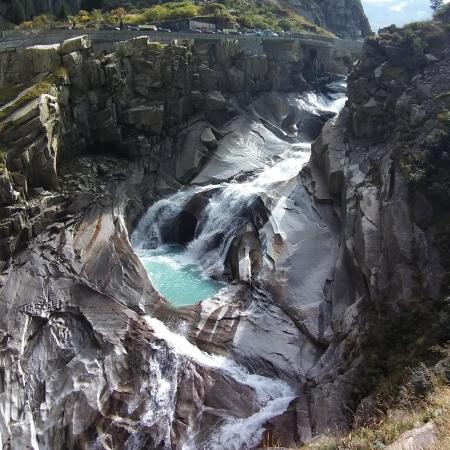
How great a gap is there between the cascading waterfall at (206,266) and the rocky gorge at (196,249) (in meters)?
Answer: 0.12

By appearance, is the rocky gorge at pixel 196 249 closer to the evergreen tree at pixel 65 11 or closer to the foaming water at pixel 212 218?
the foaming water at pixel 212 218

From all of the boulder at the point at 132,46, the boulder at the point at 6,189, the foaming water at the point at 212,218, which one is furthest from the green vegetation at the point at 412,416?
the boulder at the point at 132,46

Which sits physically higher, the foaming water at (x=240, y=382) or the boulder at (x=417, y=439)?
the boulder at (x=417, y=439)

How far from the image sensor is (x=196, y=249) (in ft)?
124

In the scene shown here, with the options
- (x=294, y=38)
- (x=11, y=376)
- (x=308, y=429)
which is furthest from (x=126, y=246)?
(x=294, y=38)

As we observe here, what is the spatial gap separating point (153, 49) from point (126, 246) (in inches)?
832

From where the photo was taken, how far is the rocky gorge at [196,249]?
22.0 m

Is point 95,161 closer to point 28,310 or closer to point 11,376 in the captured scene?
point 28,310

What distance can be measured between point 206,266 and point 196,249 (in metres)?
2.77

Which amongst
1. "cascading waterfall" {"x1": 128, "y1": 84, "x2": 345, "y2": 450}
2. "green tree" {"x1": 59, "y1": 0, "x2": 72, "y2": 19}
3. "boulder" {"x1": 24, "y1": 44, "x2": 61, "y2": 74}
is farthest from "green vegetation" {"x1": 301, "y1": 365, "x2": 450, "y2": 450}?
"green tree" {"x1": 59, "y1": 0, "x2": 72, "y2": 19}

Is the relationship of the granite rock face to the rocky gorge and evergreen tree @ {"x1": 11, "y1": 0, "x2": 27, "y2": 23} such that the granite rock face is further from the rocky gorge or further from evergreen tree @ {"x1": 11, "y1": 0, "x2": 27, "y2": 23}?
evergreen tree @ {"x1": 11, "y1": 0, "x2": 27, "y2": 23}

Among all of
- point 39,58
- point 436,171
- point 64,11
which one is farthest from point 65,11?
point 436,171

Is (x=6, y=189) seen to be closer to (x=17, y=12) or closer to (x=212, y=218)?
(x=212, y=218)

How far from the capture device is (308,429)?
68.4ft
